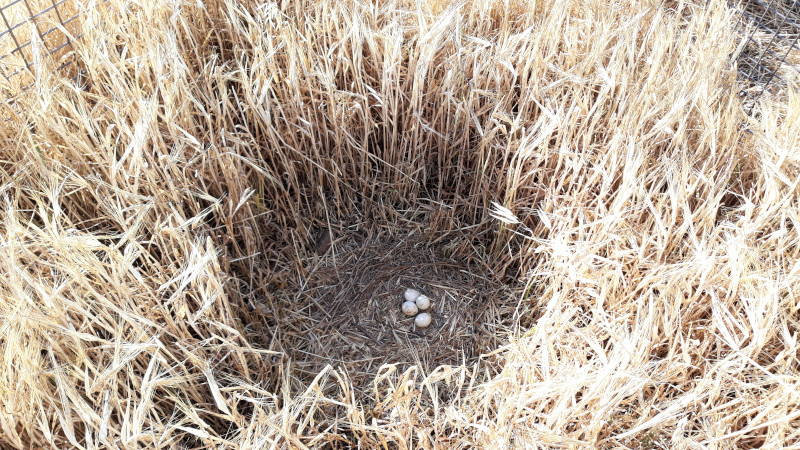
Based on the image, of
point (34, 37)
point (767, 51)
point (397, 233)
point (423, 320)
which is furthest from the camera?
point (767, 51)

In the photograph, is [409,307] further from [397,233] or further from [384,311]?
[397,233]

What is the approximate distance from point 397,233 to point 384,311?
0.86ft

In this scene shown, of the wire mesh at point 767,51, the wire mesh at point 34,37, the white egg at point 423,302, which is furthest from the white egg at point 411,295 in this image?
the wire mesh at point 767,51

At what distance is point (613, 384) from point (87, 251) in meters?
1.04

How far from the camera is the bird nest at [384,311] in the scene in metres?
1.64

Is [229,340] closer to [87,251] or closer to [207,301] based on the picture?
[207,301]

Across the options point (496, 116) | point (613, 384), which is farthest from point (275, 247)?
point (613, 384)

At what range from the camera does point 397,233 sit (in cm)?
188

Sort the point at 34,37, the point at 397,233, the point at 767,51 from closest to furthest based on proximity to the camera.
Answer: the point at 34,37 → the point at 397,233 → the point at 767,51

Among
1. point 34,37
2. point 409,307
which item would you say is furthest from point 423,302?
point 34,37

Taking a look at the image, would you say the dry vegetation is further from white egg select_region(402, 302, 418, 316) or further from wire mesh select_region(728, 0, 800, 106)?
wire mesh select_region(728, 0, 800, 106)

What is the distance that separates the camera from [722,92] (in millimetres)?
1709

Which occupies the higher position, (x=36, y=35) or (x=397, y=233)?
(x=36, y=35)

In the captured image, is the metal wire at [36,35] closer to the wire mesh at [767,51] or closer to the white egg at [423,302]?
the white egg at [423,302]
